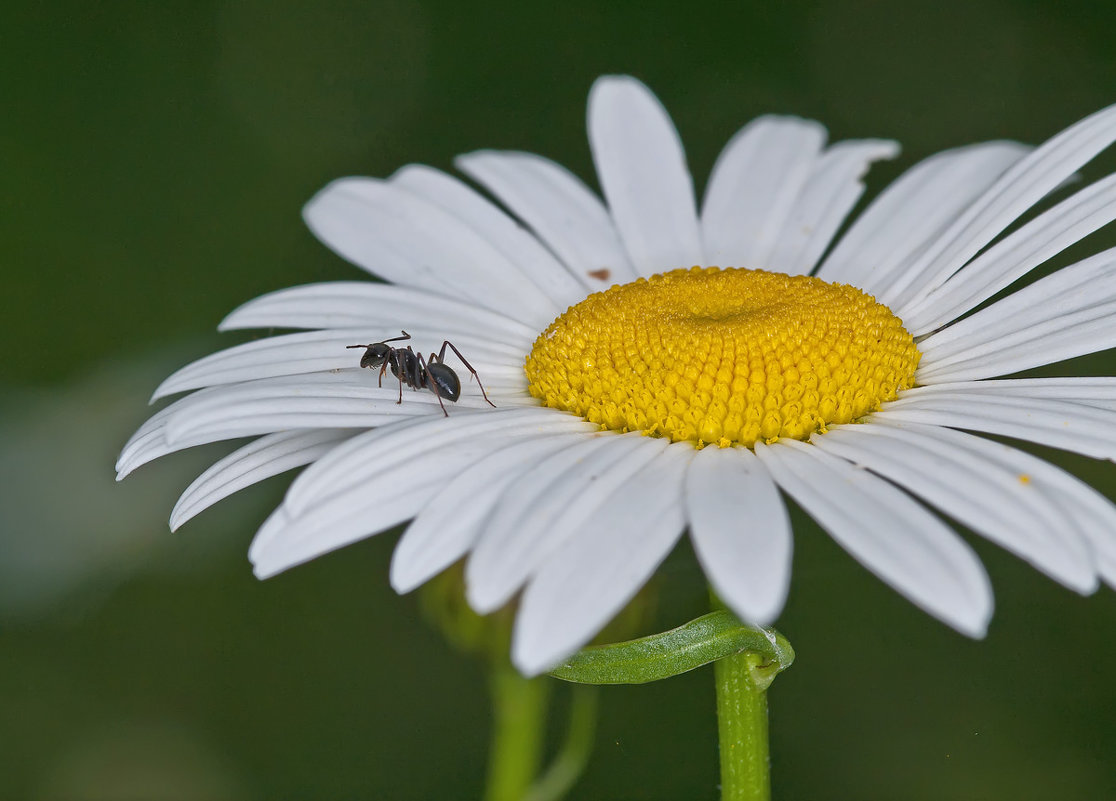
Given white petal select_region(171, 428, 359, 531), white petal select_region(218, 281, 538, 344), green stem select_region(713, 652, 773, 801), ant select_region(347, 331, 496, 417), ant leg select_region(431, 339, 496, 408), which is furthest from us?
white petal select_region(218, 281, 538, 344)

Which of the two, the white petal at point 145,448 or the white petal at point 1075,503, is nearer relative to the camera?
the white petal at point 1075,503

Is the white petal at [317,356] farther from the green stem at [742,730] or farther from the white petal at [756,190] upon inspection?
the green stem at [742,730]

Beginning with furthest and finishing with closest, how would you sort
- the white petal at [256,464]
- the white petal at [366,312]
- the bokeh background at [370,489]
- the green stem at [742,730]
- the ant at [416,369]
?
Answer: the bokeh background at [370,489]
the white petal at [366,312]
the ant at [416,369]
the white petal at [256,464]
the green stem at [742,730]

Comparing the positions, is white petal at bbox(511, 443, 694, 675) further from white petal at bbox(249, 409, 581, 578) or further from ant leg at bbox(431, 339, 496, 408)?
ant leg at bbox(431, 339, 496, 408)

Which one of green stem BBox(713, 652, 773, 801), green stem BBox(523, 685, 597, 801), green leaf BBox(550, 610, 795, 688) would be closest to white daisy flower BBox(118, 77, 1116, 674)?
green leaf BBox(550, 610, 795, 688)

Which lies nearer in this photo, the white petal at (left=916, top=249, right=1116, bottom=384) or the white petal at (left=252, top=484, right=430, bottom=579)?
the white petal at (left=252, top=484, right=430, bottom=579)

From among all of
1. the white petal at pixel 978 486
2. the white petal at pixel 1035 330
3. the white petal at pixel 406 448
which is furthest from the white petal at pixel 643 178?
the white petal at pixel 978 486

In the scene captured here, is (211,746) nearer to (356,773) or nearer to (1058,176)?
(356,773)
